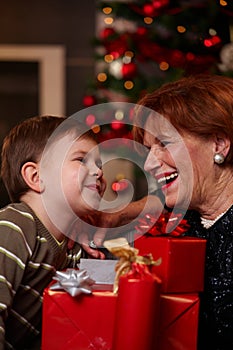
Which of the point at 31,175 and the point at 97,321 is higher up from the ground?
the point at 31,175

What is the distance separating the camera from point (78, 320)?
1.17 metres

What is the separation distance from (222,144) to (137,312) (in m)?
0.52

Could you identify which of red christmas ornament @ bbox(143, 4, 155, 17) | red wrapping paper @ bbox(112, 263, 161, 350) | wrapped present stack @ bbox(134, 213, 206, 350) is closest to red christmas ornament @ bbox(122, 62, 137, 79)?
red christmas ornament @ bbox(143, 4, 155, 17)

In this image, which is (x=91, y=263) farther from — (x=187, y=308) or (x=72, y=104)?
(x=72, y=104)

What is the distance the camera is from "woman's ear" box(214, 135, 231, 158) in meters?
1.44

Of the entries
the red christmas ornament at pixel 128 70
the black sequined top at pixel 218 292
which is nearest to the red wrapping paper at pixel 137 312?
the black sequined top at pixel 218 292

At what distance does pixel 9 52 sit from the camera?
477 cm

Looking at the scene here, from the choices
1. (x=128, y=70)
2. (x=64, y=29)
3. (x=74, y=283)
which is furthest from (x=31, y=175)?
(x=64, y=29)

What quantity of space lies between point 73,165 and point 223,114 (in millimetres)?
350

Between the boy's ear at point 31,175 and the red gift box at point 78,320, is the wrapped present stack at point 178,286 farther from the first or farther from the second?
the boy's ear at point 31,175

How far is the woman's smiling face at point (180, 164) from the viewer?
1.43 m

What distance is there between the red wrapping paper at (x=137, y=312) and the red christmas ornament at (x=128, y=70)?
2104 mm

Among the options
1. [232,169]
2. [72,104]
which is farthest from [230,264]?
[72,104]

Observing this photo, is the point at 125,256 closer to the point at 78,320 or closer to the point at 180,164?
the point at 78,320
